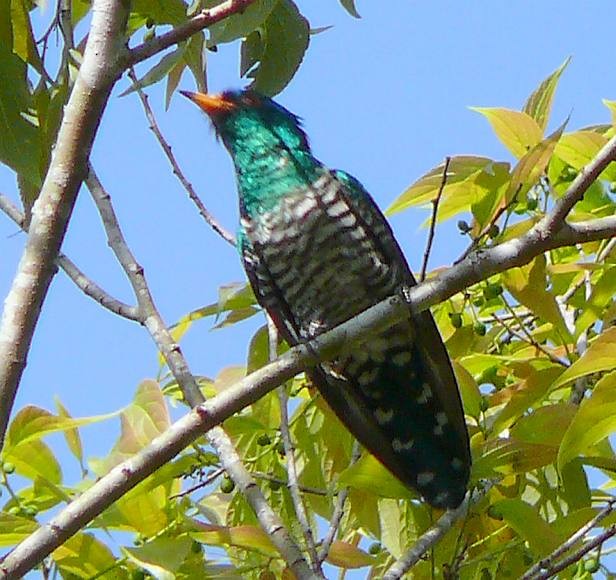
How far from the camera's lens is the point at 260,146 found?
315 cm

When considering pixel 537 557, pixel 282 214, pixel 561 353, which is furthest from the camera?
pixel 282 214

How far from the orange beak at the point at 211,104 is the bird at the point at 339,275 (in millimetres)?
84

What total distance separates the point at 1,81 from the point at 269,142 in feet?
5.04

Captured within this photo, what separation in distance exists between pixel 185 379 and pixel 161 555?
14.2 inches

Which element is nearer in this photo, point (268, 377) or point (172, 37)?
point (172, 37)

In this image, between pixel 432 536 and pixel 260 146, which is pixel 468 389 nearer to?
pixel 432 536

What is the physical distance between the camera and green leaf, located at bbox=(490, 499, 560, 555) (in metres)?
1.69

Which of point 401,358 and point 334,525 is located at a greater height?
point 401,358

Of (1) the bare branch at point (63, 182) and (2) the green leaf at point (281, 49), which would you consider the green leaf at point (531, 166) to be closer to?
(2) the green leaf at point (281, 49)

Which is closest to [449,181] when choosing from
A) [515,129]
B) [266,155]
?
[515,129]

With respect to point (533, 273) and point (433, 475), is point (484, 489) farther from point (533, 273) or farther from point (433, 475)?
point (533, 273)

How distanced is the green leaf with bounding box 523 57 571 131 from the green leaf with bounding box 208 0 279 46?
557 mm

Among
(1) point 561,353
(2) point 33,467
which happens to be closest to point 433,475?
(1) point 561,353

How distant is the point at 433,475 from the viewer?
2137mm
